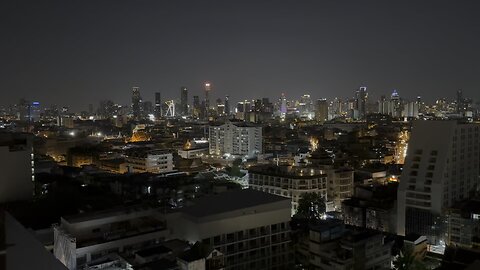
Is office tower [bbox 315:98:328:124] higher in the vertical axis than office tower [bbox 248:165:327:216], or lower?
higher

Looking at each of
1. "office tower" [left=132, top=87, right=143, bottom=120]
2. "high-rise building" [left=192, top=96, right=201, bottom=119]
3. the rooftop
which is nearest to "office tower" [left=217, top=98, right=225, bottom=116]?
"high-rise building" [left=192, top=96, right=201, bottom=119]

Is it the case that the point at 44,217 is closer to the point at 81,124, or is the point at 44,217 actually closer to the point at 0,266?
the point at 0,266

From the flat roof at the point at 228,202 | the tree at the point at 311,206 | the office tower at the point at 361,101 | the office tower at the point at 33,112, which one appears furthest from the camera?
the office tower at the point at 361,101

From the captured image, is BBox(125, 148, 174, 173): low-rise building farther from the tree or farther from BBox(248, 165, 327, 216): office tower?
the tree

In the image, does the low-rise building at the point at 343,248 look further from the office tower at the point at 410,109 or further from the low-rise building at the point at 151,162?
the office tower at the point at 410,109

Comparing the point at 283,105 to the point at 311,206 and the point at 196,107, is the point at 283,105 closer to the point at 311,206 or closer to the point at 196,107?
the point at 196,107

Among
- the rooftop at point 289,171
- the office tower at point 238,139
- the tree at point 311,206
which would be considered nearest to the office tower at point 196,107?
the office tower at point 238,139

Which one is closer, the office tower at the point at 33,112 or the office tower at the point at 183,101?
the office tower at the point at 33,112

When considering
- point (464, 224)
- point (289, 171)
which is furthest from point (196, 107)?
point (464, 224)
